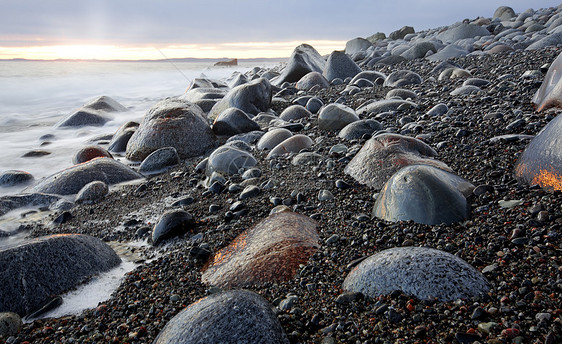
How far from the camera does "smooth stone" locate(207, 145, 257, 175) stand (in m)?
3.67

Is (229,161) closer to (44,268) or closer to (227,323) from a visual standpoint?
(44,268)

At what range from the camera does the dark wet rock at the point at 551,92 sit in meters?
3.38

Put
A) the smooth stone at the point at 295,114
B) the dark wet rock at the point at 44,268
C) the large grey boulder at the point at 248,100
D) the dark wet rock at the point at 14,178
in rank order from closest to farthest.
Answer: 1. the dark wet rock at the point at 44,268
2. the dark wet rock at the point at 14,178
3. the smooth stone at the point at 295,114
4. the large grey boulder at the point at 248,100

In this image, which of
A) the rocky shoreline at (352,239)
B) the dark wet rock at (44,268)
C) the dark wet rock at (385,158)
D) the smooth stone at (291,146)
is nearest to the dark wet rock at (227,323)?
the rocky shoreline at (352,239)

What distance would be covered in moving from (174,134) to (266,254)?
10.0 ft

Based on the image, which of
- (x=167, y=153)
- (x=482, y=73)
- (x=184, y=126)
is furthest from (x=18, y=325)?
(x=482, y=73)

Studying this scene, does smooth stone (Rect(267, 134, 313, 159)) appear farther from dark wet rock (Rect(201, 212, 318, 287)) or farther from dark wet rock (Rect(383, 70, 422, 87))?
dark wet rock (Rect(383, 70, 422, 87))

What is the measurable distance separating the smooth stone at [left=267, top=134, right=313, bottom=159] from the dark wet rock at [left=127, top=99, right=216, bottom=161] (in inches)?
51.0

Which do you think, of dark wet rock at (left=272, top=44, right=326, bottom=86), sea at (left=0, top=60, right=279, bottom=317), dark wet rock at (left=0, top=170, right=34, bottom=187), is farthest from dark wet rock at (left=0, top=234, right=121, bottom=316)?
dark wet rock at (left=272, top=44, right=326, bottom=86)

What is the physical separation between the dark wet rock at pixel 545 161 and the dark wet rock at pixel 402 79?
410 centimetres

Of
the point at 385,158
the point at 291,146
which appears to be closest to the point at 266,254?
the point at 385,158

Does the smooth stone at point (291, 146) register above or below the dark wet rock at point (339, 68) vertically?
below

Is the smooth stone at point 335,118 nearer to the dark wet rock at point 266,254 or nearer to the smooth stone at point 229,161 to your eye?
the smooth stone at point 229,161

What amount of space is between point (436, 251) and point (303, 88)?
248 inches
